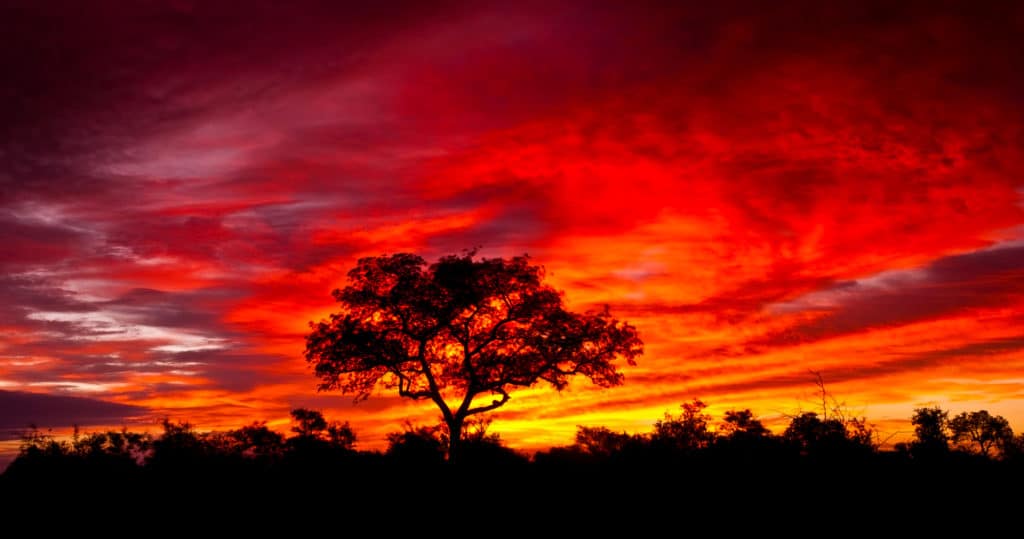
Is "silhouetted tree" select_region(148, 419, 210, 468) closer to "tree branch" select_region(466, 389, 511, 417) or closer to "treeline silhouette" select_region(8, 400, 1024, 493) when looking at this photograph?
"treeline silhouette" select_region(8, 400, 1024, 493)

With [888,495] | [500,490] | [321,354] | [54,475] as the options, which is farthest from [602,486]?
[321,354]

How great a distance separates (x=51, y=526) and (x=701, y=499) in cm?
1444

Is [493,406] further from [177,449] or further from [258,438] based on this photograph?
[177,449]

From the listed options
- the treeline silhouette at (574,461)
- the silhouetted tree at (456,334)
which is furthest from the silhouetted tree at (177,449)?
the silhouetted tree at (456,334)

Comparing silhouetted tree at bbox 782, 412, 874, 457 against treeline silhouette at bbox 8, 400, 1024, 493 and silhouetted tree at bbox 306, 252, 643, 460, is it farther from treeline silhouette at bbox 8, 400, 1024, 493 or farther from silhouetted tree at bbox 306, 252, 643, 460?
silhouetted tree at bbox 306, 252, 643, 460

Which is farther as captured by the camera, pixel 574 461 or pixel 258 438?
pixel 258 438

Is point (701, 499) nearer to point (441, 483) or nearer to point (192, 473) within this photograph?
point (441, 483)

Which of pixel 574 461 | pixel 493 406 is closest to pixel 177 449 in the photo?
pixel 574 461

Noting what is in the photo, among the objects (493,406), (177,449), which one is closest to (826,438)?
(177,449)

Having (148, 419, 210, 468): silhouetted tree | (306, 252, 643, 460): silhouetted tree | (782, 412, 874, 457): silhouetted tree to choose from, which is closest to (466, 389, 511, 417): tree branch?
(306, 252, 643, 460): silhouetted tree

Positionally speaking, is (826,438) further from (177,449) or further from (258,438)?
(258,438)

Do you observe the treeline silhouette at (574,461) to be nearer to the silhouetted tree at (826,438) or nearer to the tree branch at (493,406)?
the silhouetted tree at (826,438)

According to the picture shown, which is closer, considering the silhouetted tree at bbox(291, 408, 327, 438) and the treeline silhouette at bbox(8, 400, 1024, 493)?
the treeline silhouette at bbox(8, 400, 1024, 493)

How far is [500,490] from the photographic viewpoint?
781 inches
